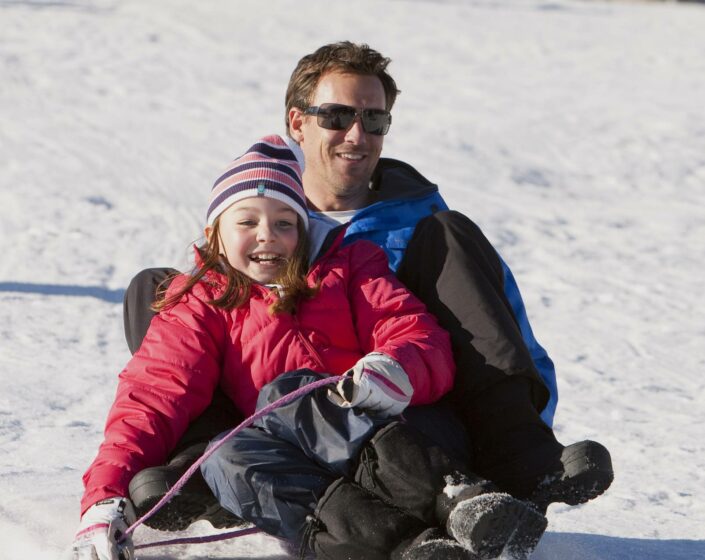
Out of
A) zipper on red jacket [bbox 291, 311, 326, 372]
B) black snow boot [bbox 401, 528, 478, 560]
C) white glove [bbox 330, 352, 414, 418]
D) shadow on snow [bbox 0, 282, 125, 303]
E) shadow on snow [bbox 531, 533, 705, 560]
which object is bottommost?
shadow on snow [bbox 0, 282, 125, 303]

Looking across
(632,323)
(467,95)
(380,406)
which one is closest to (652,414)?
(632,323)

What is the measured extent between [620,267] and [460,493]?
4.11 metres

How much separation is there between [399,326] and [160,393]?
0.59 meters

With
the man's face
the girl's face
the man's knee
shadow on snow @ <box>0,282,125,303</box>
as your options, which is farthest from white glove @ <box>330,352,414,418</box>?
shadow on snow @ <box>0,282,125,303</box>

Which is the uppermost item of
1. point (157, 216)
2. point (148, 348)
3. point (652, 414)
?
point (148, 348)

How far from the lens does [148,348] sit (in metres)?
2.76

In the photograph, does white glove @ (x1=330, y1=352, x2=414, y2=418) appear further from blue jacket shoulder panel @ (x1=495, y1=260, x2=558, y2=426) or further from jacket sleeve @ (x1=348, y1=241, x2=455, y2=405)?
blue jacket shoulder panel @ (x1=495, y1=260, x2=558, y2=426)

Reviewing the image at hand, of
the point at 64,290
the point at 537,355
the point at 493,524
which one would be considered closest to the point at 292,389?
the point at 493,524

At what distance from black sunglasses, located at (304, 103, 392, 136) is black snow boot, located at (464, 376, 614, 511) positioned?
3.52ft

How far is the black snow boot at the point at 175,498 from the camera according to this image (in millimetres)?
2455

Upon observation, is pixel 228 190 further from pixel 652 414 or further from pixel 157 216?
pixel 157 216

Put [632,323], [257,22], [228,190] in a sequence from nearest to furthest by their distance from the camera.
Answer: [228,190], [632,323], [257,22]

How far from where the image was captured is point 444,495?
2.35 meters

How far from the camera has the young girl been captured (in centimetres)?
236
